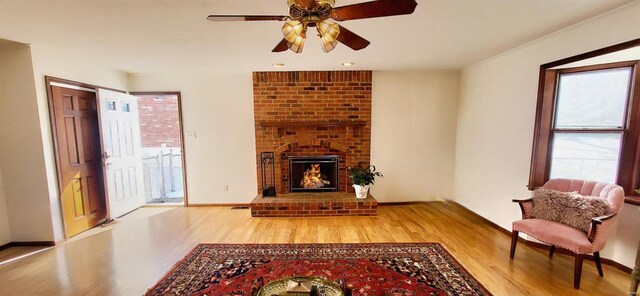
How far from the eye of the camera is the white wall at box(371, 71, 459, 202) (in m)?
4.16

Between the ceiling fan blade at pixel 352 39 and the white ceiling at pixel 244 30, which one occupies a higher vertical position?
the white ceiling at pixel 244 30

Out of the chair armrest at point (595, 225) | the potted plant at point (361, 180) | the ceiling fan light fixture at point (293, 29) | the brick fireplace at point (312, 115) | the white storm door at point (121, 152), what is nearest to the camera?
the ceiling fan light fixture at point (293, 29)

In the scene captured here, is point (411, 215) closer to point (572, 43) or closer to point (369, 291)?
point (369, 291)

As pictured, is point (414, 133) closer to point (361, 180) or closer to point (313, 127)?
point (361, 180)

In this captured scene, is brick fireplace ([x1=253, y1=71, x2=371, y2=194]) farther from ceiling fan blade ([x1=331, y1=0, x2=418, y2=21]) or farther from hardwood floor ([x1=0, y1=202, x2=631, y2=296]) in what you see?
ceiling fan blade ([x1=331, y1=0, x2=418, y2=21])

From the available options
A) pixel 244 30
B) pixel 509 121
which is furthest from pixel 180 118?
pixel 509 121

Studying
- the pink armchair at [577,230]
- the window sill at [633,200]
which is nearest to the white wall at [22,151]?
the pink armchair at [577,230]

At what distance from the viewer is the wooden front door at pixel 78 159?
119 inches

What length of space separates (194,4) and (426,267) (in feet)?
9.70

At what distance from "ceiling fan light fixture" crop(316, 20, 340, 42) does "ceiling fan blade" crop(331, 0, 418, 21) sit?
5 cm

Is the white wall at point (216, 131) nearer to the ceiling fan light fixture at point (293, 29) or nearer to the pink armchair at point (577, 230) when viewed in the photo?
the ceiling fan light fixture at point (293, 29)

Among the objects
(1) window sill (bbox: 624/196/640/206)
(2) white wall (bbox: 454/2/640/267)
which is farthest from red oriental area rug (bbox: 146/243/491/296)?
(1) window sill (bbox: 624/196/640/206)

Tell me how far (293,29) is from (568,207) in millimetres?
2857

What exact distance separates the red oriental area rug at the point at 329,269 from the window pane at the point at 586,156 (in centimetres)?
160
